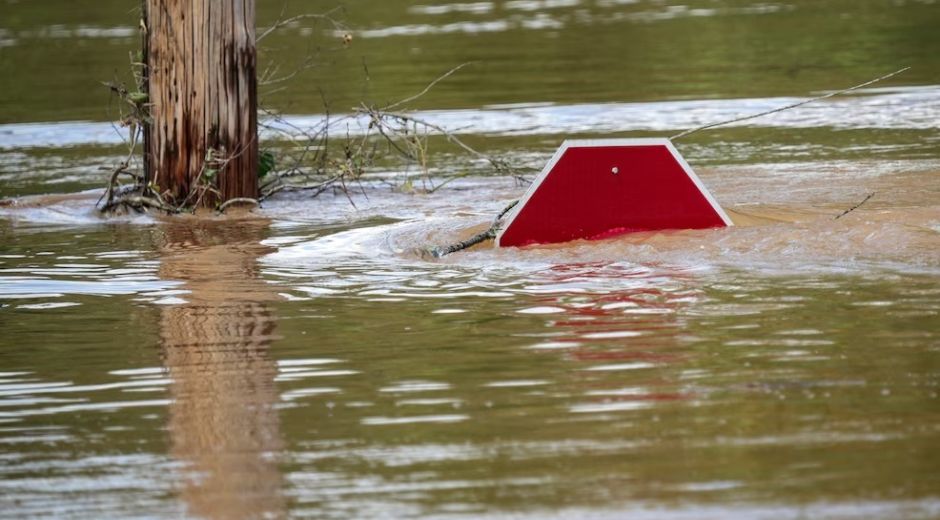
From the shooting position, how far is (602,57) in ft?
64.1

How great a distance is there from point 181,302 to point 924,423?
12.1ft

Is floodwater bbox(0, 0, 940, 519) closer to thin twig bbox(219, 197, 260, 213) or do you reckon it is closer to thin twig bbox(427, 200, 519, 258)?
thin twig bbox(427, 200, 519, 258)

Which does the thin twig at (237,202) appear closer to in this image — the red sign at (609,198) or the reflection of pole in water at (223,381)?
the reflection of pole in water at (223,381)

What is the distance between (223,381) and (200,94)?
16.9 ft

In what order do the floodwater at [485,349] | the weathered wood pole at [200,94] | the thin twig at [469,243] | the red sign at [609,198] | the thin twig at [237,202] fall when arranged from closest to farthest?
the floodwater at [485,349], the red sign at [609,198], the thin twig at [469,243], the weathered wood pole at [200,94], the thin twig at [237,202]

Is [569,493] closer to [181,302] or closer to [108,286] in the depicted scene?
[181,302]

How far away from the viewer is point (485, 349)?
243 inches

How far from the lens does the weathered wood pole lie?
420 inches

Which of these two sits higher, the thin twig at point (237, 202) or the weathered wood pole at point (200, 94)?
the weathered wood pole at point (200, 94)

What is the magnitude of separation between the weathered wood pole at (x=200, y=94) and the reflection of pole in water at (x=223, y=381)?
1.71 m

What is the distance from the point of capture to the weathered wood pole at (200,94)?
10.7 metres

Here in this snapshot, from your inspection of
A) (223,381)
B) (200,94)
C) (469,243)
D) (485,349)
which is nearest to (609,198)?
(469,243)


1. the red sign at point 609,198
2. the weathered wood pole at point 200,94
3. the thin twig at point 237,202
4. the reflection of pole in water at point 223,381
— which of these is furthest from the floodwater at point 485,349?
the weathered wood pole at point 200,94

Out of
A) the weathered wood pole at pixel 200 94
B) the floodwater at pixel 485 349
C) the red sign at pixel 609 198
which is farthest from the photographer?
the weathered wood pole at pixel 200 94
